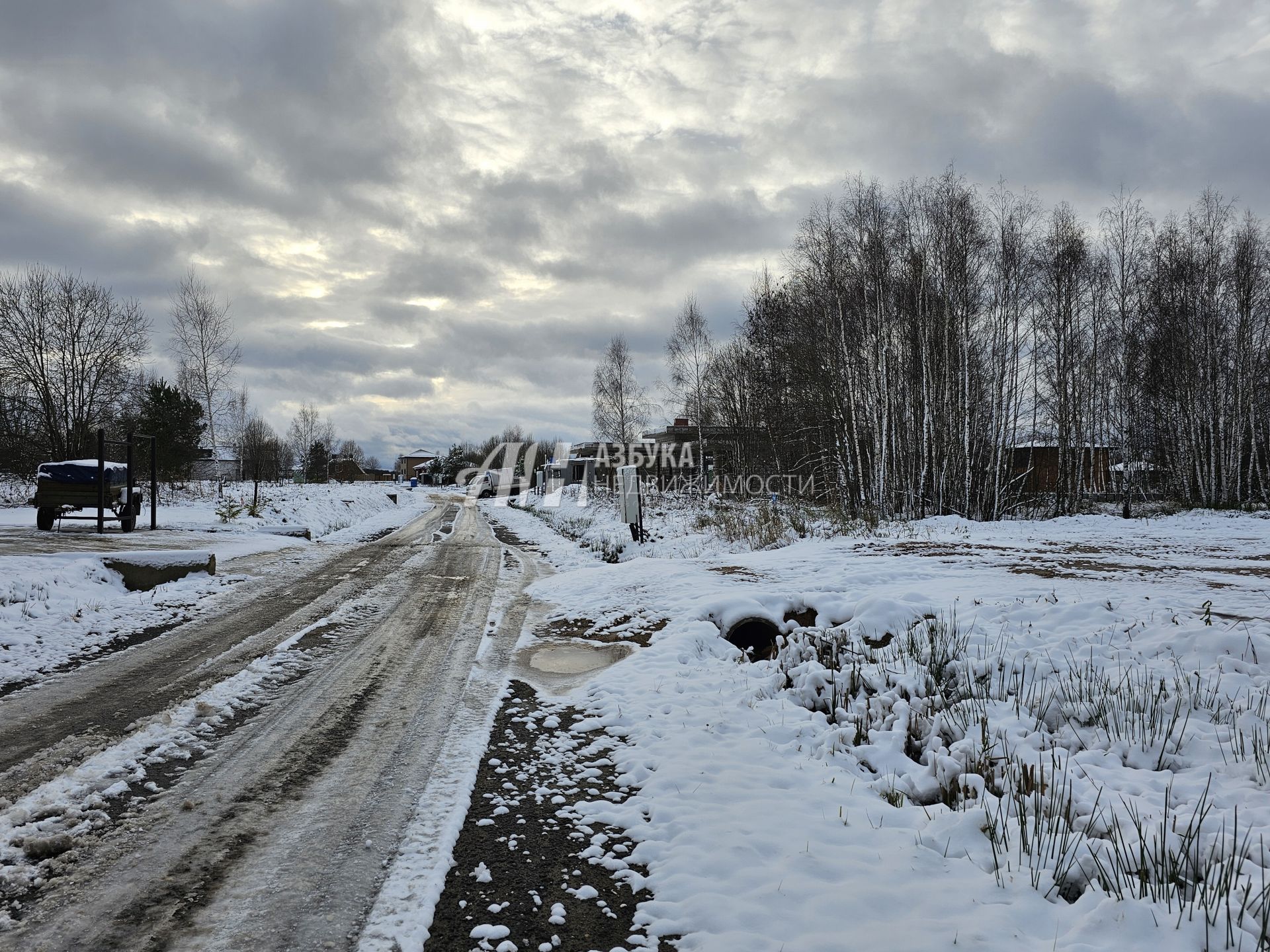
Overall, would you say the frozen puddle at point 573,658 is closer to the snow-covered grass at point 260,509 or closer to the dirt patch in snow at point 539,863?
the dirt patch in snow at point 539,863

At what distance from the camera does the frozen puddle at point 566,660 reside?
20.1 feet

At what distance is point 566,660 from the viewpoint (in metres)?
6.68

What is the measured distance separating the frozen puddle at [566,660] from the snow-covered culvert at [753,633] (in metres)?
1.21

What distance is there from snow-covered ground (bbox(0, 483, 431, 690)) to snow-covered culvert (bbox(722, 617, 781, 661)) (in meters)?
6.56

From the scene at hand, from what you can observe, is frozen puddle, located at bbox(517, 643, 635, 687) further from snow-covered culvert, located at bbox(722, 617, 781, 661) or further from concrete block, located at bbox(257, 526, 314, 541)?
concrete block, located at bbox(257, 526, 314, 541)

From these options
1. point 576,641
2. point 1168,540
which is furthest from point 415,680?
point 1168,540

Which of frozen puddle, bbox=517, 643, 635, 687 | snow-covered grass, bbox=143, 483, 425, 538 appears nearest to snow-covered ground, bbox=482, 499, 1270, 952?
frozen puddle, bbox=517, 643, 635, 687

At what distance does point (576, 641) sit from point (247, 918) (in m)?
5.01

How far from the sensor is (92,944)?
2289mm

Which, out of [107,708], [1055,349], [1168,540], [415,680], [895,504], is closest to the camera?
[107,708]

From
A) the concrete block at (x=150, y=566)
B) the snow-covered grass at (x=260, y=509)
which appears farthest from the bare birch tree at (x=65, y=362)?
the concrete block at (x=150, y=566)

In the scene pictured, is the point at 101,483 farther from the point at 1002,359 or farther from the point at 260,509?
the point at 1002,359

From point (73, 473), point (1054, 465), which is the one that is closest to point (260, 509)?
point (73, 473)

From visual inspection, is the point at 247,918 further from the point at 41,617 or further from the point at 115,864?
the point at 41,617
